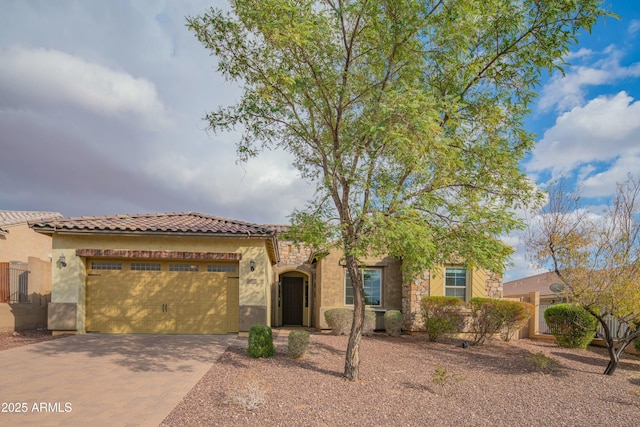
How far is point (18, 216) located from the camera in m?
21.9

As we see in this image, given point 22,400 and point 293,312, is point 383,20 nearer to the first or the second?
point 22,400

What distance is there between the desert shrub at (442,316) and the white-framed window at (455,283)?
101 cm

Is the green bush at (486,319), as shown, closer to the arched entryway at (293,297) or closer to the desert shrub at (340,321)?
the desert shrub at (340,321)

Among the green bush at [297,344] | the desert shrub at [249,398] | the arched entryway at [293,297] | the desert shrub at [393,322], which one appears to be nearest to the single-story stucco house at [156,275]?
the green bush at [297,344]

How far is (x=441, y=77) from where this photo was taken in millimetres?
8359

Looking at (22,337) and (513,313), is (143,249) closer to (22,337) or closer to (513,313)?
(22,337)

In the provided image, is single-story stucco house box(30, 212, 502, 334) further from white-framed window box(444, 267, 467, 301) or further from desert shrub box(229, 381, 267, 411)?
white-framed window box(444, 267, 467, 301)

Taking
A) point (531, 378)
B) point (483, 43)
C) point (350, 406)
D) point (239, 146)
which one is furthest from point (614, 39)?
point (350, 406)

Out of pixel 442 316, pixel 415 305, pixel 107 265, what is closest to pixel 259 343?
pixel 107 265

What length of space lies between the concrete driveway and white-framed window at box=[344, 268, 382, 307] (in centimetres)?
622

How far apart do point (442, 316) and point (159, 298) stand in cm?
954

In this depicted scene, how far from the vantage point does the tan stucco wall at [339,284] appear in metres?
16.2

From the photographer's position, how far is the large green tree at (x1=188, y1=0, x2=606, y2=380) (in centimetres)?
714

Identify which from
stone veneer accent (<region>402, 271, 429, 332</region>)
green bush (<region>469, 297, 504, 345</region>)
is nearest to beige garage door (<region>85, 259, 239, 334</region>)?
stone veneer accent (<region>402, 271, 429, 332</region>)
